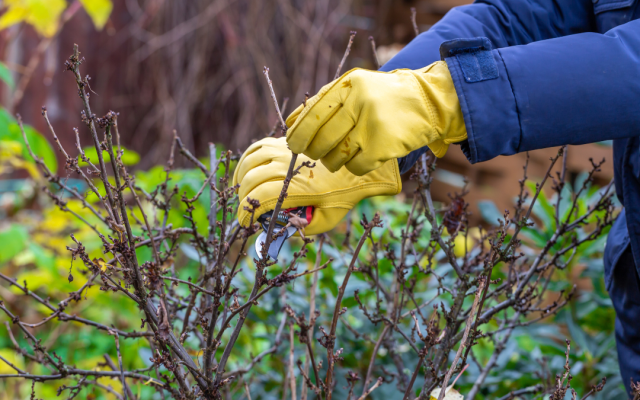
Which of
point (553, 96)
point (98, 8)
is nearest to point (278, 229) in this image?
point (553, 96)

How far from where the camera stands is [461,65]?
71 cm

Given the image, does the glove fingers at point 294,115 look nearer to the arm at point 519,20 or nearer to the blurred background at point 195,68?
the arm at point 519,20

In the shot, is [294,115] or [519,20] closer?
[294,115]

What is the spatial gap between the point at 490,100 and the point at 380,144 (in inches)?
6.8

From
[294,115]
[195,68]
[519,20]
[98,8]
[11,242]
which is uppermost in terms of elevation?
[195,68]

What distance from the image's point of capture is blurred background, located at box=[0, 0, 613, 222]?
3.04 metres

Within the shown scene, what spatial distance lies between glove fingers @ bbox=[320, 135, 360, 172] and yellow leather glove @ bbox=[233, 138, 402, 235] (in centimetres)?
10

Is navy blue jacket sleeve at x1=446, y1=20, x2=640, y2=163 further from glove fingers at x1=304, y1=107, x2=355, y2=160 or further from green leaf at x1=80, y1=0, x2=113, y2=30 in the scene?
green leaf at x1=80, y1=0, x2=113, y2=30

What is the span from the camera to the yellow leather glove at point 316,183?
0.88 meters

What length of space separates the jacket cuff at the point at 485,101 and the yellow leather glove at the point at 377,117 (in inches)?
1.1

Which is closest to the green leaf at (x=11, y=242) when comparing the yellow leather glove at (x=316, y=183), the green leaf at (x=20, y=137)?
the green leaf at (x=20, y=137)

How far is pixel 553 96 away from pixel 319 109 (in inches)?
13.4

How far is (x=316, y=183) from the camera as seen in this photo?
2.95 ft

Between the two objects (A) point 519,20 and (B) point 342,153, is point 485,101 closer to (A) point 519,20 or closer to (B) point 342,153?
(B) point 342,153
